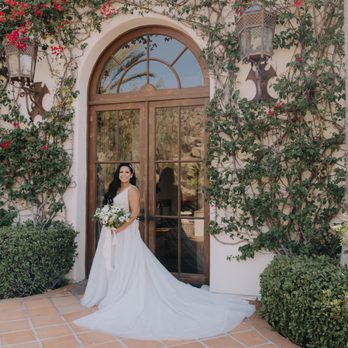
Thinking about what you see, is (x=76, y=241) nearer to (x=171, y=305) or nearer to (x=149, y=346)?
Answer: (x=171, y=305)

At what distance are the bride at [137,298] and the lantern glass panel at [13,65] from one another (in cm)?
177

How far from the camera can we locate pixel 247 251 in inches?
165

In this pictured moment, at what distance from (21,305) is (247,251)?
2547mm

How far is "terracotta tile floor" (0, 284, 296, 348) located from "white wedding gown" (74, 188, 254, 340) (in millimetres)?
90

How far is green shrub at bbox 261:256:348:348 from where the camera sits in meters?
2.82

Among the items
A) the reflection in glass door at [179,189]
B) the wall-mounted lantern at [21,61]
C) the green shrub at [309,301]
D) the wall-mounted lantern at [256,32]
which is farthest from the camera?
the reflection in glass door at [179,189]

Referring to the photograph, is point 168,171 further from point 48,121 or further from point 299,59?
point 299,59

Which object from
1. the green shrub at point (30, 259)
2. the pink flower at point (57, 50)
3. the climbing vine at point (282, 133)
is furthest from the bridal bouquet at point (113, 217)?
the pink flower at point (57, 50)

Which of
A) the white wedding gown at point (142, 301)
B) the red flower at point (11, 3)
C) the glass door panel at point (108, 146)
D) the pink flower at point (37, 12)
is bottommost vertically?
the white wedding gown at point (142, 301)


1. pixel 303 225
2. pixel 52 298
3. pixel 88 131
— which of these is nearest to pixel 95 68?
pixel 88 131

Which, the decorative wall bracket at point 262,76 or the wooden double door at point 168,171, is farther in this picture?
the wooden double door at point 168,171

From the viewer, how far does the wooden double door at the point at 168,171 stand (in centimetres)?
477

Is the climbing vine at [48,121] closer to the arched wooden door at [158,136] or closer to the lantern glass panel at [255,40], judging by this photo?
the arched wooden door at [158,136]

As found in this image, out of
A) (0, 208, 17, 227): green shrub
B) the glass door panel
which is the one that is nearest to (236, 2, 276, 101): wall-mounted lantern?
the glass door panel
